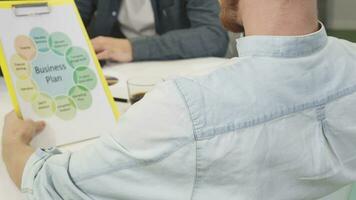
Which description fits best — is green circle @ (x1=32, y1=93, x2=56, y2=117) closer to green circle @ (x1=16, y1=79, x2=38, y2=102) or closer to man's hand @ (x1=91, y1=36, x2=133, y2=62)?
green circle @ (x1=16, y1=79, x2=38, y2=102)

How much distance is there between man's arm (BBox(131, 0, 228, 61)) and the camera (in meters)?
1.74

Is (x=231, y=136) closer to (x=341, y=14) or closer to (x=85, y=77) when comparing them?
(x=85, y=77)

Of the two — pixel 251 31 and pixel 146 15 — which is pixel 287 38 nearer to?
pixel 251 31

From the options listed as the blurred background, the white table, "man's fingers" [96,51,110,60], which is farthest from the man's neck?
the blurred background

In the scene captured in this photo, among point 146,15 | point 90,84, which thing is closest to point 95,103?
point 90,84

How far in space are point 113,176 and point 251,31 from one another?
310mm

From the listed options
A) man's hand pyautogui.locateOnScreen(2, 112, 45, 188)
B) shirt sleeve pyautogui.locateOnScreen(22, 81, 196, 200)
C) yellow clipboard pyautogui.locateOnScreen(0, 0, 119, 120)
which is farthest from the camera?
yellow clipboard pyautogui.locateOnScreen(0, 0, 119, 120)

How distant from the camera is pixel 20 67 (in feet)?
3.49

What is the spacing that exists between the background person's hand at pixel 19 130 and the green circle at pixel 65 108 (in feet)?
0.16

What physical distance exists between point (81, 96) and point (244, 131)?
0.57m

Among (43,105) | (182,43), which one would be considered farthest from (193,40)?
(43,105)

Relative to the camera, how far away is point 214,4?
1.88 meters

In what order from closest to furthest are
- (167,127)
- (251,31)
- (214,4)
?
(167,127) → (251,31) → (214,4)

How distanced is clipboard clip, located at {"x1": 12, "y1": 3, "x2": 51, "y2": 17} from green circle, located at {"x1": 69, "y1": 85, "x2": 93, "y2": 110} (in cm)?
20
